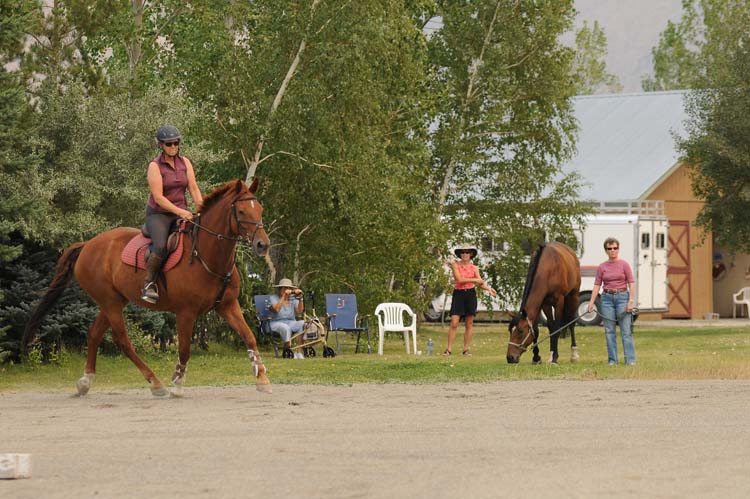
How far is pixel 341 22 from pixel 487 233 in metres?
11.7

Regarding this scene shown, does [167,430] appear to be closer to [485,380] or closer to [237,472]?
[237,472]

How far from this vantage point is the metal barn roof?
151 ft

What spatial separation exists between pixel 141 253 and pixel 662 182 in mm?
33422

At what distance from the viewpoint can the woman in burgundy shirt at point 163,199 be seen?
14211 millimetres

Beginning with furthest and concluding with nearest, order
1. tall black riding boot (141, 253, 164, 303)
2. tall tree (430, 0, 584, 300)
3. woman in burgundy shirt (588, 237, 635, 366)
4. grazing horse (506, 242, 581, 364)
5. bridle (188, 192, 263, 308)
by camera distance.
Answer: tall tree (430, 0, 584, 300), grazing horse (506, 242, 581, 364), woman in burgundy shirt (588, 237, 635, 366), tall black riding boot (141, 253, 164, 303), bridle (188, 192, 263, 308)

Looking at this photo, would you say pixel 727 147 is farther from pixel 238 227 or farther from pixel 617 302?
pixel 238 227

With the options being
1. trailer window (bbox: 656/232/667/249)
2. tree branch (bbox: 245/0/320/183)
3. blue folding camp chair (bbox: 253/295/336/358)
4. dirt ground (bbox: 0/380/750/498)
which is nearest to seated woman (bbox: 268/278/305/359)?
blue folding camp chair (bbox: 253/295/336/358)

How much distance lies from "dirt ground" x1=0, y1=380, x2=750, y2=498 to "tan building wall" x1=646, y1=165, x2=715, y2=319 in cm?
3014

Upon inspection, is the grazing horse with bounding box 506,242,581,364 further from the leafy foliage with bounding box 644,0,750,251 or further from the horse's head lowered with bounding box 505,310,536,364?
the leafy foliage with bounding box 644,0,750,251

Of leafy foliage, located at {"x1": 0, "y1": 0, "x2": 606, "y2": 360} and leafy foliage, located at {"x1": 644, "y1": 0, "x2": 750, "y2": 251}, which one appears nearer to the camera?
leafy foliage, located at {"x1": 0, "y1": 0, "x2": 606, "y2": 360}

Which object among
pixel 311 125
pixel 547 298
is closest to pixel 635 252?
pixel 311 125

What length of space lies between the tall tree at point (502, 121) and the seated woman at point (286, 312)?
41.0 feet

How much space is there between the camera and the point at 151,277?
14312 mm

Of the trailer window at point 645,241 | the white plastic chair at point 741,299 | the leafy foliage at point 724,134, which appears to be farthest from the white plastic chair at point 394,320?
the white plastic chair at point 741,299
